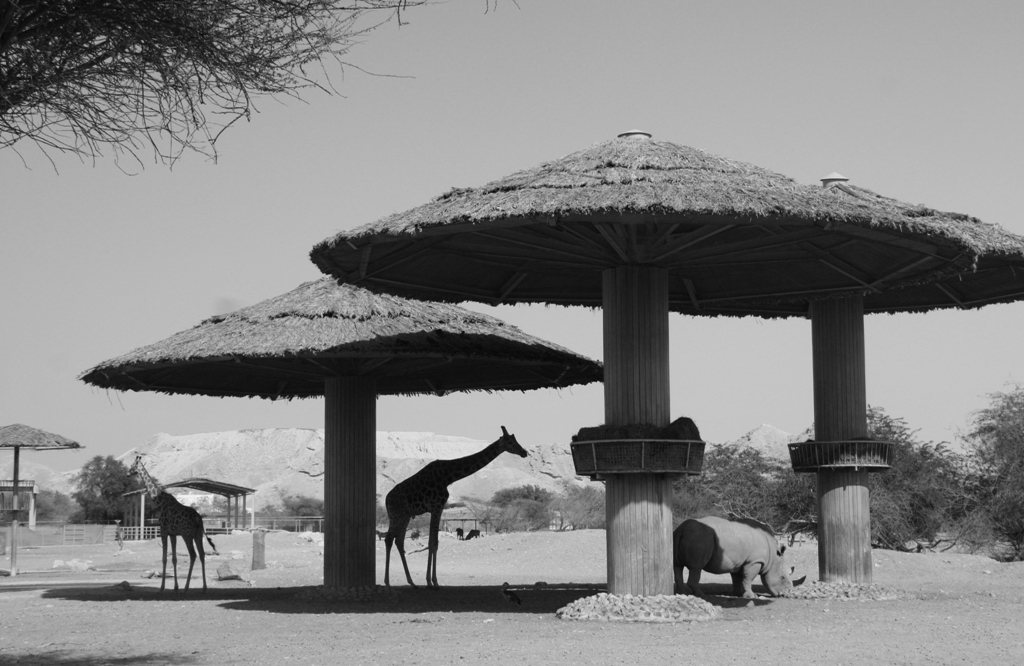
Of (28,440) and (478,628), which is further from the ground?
(28,440)

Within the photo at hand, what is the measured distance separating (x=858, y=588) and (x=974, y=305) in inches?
176

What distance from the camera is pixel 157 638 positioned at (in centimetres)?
1288

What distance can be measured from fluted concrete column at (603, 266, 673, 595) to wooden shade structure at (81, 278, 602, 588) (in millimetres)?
2930

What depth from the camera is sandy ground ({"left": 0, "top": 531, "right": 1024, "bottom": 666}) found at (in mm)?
11078

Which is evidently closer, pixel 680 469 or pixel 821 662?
pixel 821 662

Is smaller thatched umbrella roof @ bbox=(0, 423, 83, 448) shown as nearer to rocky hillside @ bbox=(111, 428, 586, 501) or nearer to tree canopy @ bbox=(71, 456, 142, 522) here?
tree canopy @ bbox=(71, 456, 142, 522)

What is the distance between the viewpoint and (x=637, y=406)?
14.2 m

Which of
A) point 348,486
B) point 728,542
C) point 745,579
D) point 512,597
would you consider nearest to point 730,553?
point 728,542

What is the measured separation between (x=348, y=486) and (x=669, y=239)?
649 centimetres

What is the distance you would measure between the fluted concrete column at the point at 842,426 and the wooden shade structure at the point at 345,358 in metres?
3.38

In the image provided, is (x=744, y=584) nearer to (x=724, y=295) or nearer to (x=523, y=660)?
(x=724, y=295)

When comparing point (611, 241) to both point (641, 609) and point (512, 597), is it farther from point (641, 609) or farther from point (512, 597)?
point (512, 597)

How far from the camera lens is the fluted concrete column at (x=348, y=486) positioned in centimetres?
1820

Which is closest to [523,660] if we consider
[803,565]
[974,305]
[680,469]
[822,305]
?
[680,469]
